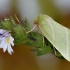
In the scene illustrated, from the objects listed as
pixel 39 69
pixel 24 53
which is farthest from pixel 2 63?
pixel 39 69

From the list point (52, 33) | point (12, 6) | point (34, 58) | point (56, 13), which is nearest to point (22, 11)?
point (12, 6)

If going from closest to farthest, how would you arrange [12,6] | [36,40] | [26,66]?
[36,40] → [26,66] → [12,6]

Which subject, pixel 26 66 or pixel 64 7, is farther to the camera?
pixel 64 7

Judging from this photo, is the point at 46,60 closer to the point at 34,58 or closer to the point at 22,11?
the point at 34,58

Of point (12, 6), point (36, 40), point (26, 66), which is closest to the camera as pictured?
point (36, 40)

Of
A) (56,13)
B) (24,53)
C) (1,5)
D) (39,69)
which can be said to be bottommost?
(39,69)

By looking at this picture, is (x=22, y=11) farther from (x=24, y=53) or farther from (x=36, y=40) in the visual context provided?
(x=36, y=40)

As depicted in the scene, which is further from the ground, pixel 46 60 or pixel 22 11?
pixel 22 11
